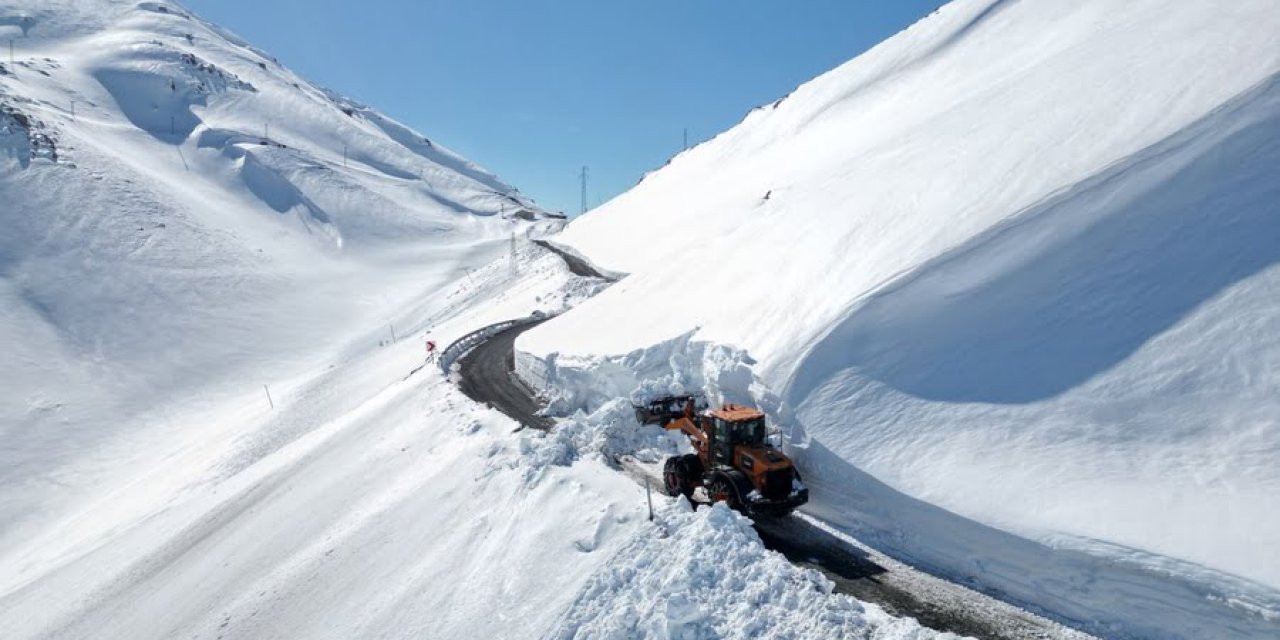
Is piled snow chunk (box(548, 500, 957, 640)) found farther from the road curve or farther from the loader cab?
the loader cab

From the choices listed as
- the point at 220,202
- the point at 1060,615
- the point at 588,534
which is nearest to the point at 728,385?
the point at 588,534

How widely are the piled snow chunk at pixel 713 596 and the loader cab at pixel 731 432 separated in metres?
1.91

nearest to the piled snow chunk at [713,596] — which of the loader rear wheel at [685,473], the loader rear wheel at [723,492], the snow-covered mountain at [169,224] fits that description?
the loader rear wheel at [723,492]

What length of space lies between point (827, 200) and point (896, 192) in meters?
3.72

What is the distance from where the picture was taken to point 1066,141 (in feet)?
52.2

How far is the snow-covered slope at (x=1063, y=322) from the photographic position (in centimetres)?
960

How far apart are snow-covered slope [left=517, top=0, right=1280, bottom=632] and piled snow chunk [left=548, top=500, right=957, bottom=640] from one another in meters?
2.93

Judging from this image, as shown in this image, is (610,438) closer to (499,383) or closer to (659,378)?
(659,378)

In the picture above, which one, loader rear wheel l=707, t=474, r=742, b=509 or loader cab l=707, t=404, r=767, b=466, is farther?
loader cab l=707, t=404, r=767, b=466

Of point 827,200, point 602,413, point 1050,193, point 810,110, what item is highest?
point 810,110

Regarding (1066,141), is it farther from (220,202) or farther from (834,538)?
(220,202)

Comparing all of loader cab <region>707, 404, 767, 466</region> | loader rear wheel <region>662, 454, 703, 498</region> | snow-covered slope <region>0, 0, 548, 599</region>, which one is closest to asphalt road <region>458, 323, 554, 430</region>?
loader rear wheel <region>662, 454, 703, 498</region>

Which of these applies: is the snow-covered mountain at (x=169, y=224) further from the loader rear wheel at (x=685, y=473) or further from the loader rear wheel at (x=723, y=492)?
the loader rear wheel at (x=723, y=492)

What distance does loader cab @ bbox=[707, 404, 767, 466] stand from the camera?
1212 centimetres
